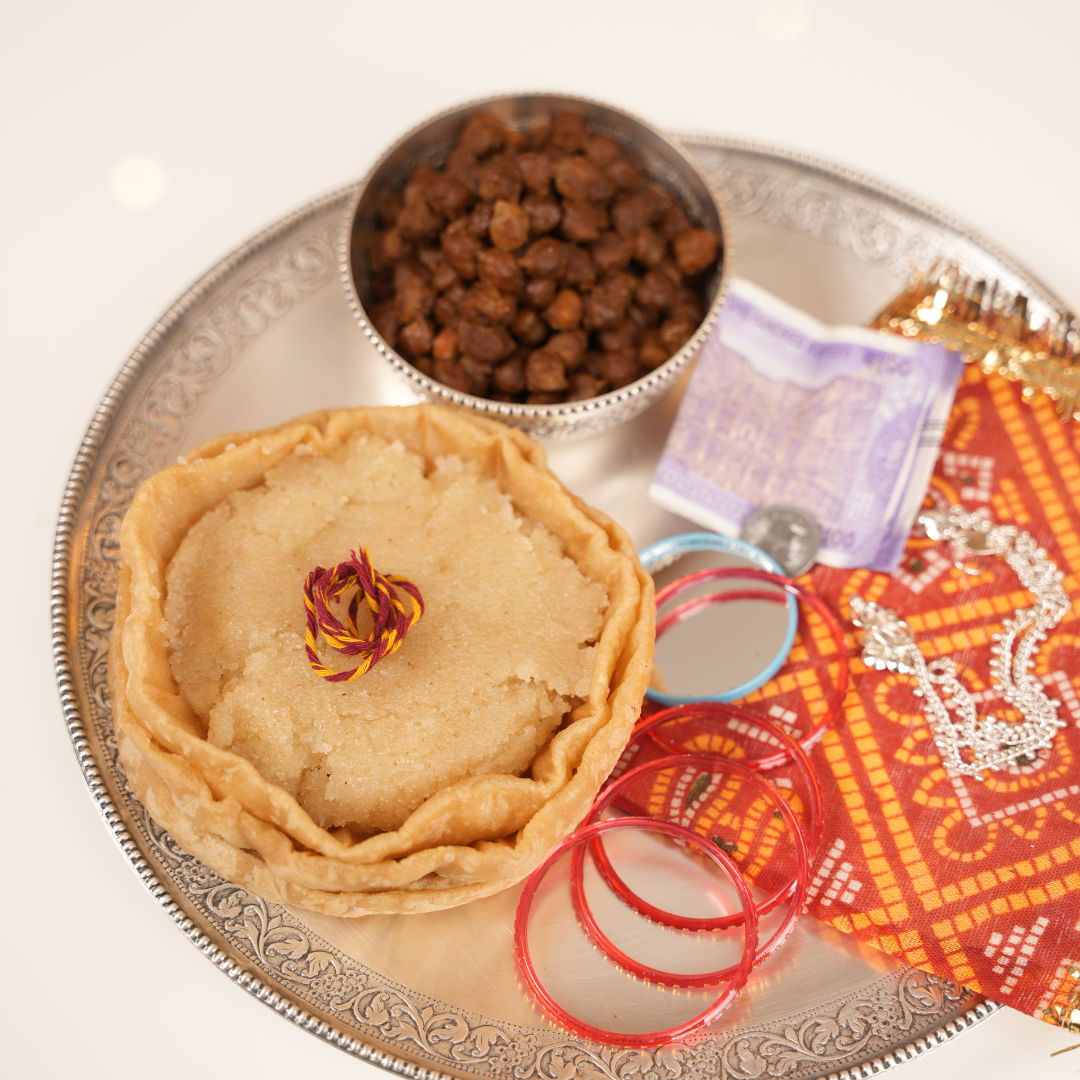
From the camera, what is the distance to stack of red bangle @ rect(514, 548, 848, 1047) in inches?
62.9

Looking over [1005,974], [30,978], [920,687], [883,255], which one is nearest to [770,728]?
[920,687]

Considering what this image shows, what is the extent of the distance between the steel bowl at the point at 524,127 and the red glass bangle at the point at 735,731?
0.56 metres

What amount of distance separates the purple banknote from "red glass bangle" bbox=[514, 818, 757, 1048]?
24.6 inches

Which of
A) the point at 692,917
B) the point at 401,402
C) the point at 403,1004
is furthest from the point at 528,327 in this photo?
the point at 403,1004

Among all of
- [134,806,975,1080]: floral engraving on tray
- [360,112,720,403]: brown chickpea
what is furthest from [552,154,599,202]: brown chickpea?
[134,806,975,1080]: floral engraving on tray

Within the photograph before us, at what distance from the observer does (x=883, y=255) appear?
7.70ft

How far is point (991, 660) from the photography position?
1.85m

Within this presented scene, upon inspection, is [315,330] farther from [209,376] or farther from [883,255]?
[883,255]

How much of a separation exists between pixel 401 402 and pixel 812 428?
0.86m

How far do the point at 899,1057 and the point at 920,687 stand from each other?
60cm

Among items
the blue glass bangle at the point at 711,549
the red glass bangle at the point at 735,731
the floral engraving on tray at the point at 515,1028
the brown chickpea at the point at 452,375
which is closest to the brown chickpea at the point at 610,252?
the brown chickpea at the point at 452,375

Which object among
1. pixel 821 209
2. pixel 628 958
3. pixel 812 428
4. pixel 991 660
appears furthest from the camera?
pixel 821 209

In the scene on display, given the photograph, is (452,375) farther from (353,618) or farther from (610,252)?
(353,618)

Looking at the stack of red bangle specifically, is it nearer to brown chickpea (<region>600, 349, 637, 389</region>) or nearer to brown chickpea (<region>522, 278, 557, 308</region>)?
brown chickpea (<region>600, 349, 637, 389</region>)
